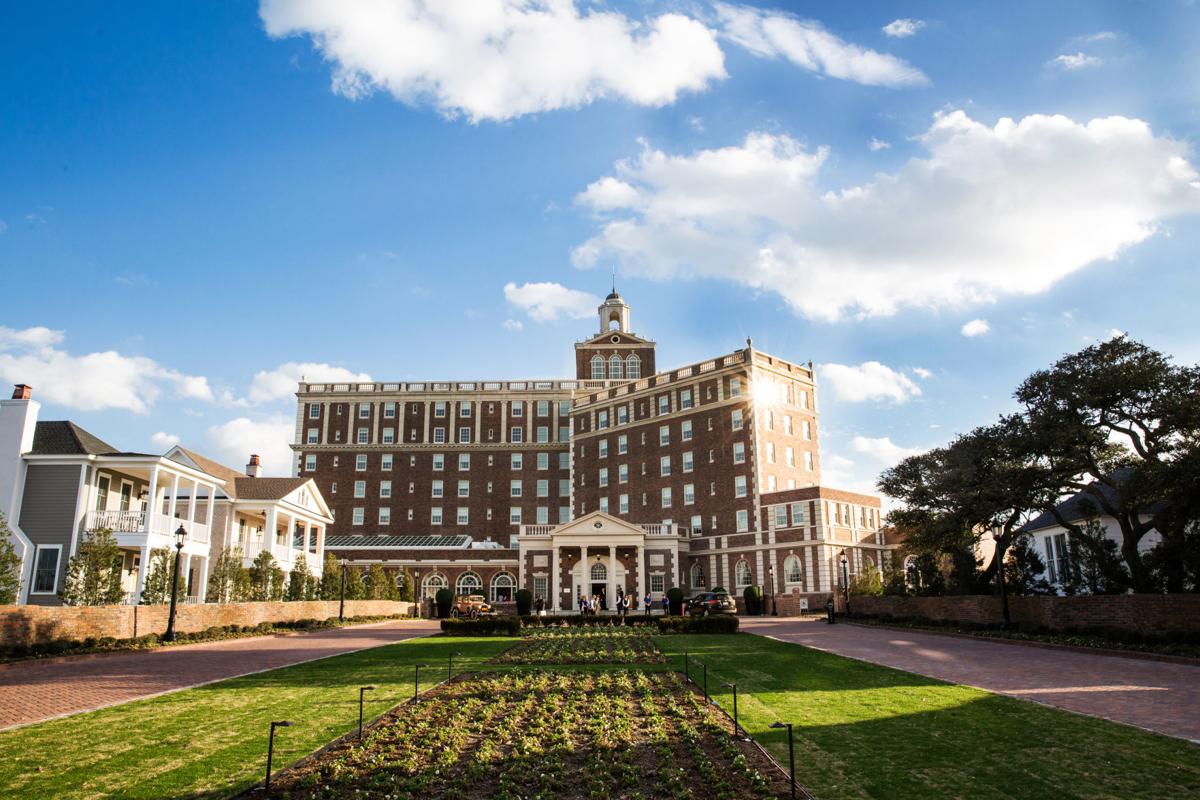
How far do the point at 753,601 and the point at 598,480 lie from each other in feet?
74.9

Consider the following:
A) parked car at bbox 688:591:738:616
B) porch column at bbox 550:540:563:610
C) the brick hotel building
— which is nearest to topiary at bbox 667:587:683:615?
parked car at bbox 688:591:738:616

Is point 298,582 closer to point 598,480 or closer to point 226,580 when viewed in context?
point 226,580

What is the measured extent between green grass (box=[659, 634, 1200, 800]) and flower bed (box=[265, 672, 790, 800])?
0.82 meters

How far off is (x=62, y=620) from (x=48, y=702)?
1098 centimetres

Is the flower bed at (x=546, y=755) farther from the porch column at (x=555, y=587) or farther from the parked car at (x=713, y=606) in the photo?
the porch column at (x=555, y=587)

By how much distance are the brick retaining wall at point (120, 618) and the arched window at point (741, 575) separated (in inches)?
1293

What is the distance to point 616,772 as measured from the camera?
9.63 metres

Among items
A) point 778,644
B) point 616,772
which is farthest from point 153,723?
point 778,644

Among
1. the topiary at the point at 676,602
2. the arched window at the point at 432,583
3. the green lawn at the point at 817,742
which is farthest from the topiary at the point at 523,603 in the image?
the green lawn at the point at 817,742

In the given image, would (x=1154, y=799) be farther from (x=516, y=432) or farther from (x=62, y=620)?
(x=516, y=432)

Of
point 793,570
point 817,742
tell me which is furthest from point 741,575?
point 817,742

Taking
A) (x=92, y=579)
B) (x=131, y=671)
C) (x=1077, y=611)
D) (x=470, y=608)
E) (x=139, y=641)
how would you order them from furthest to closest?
(x=470, y=608)
(x=92, y=579)
(x=1077, y=611)
(x=139, y=641)
(x=131, y=671)

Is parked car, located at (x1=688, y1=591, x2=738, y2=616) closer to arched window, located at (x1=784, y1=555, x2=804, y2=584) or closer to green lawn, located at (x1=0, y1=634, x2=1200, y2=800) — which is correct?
arched window, located at (x1=784, y1=555, x2=804, y2=584)

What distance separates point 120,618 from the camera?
26.7 metres
